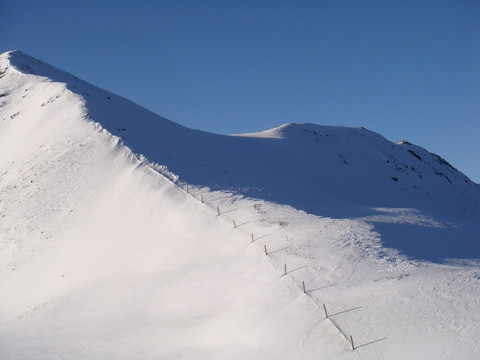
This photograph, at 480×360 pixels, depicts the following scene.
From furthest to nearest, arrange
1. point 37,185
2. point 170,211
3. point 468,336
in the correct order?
point 37,185 < point 170,211 < point 468,336

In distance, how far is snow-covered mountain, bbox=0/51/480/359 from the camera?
1346 centimetres

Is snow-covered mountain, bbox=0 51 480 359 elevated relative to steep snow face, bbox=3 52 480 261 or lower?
lower

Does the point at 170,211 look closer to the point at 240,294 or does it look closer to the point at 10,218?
the point at 240,294

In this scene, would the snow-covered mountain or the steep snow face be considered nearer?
the snow-covered mountain

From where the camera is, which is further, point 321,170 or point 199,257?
point 321,170

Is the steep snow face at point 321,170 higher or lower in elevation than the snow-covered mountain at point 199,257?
higher

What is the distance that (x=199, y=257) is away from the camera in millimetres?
18953

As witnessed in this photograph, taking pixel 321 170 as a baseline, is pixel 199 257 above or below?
below

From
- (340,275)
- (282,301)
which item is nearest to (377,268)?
(340,275)

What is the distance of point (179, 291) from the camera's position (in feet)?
56.4

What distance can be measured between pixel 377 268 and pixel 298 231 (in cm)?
436

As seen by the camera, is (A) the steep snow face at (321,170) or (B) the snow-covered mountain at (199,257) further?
(A) the steep snow face at (321,170)

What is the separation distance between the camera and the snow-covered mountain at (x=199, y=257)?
44.2ft

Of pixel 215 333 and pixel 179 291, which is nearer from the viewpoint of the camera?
pixel 215 333
